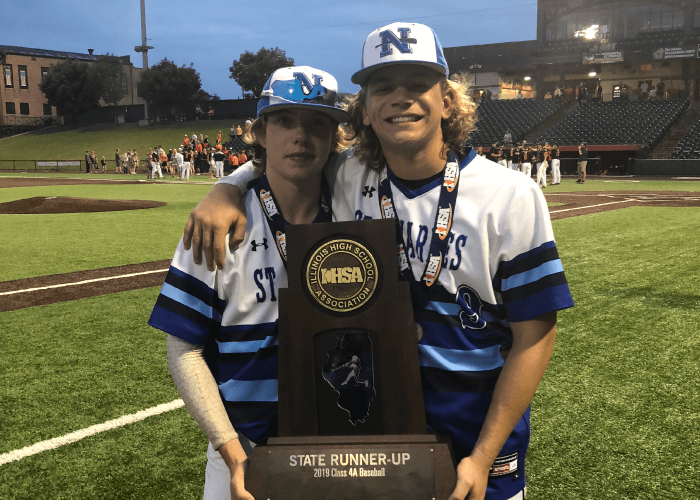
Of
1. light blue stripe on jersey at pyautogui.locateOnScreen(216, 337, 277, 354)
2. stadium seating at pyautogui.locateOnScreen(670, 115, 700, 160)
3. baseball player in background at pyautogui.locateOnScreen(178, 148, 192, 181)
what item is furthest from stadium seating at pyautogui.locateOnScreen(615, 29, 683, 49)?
light blue stripe on jersey at pyautogui.locateOnScreen(216, 337, 277, 354)

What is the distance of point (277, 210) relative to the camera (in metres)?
2.06

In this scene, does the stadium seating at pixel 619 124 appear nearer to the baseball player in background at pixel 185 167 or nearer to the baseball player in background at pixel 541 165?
the baseball player in background at pixel 541 165

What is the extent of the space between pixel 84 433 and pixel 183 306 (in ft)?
7.58

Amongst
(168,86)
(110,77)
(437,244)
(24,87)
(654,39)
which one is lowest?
(437,244)

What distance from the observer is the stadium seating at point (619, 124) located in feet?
121

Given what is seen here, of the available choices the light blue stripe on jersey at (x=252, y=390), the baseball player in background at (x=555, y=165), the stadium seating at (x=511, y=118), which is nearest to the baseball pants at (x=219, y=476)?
the light blue stripe on jersey at (x=252, y=390)

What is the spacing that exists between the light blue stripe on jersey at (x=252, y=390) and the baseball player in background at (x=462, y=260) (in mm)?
395

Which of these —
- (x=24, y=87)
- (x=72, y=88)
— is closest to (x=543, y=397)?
(x=72, y=88)

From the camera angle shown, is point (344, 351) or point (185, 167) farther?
point (185, 167)

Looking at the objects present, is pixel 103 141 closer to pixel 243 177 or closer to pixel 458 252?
pixel 243 177

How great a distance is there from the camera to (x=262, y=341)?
6.61 ft

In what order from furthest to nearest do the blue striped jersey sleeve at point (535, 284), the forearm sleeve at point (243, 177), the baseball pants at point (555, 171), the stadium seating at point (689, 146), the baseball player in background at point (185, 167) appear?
the baseball player in background at point (185, 167)
the stadium seating at point (689, 146)
the baseball pants at point (555, 171)
the forearm sleeve at point (243, 177)
the blue striped jersey sleeve at point (535, 284)

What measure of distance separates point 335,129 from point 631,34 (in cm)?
5793

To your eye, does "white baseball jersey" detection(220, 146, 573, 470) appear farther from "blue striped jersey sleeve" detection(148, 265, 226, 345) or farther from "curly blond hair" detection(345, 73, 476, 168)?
"blue striped jersey sleeve" detection(148, 265, 226, 345)
